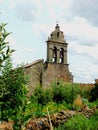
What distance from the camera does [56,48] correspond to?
46156 mm

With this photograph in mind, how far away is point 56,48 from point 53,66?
209cm

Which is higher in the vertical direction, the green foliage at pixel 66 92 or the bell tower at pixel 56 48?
the bell tower at pixel 56 48

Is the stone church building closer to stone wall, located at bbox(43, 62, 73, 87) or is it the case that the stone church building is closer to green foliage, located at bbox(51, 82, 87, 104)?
stone wall, located at bbox(43, 62, 73, 87)

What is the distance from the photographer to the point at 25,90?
2830mm

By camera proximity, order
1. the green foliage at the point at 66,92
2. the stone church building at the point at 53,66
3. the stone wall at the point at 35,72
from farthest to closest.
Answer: the stone church building at the point at 53,66
the stone wall at the point at 35,72
the green foliage at the point at 66,92

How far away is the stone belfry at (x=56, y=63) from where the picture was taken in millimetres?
45344

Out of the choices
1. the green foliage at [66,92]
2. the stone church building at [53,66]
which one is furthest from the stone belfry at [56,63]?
the green foliage at [66,92]

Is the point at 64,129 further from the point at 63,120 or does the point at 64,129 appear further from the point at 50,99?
the point at 50,99

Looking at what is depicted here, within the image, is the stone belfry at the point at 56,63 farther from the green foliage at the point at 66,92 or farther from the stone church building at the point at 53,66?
the green foliage at the point at 66,92

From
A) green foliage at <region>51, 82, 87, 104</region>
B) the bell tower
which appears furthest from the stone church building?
green foliage at <region>51, 82, 87, 104</region>

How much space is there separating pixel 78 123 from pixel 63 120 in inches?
115

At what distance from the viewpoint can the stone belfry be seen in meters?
45.3

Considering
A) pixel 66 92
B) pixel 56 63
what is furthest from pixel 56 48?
pixel 66 92

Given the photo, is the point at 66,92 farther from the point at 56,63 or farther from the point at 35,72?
the point at 56,63
